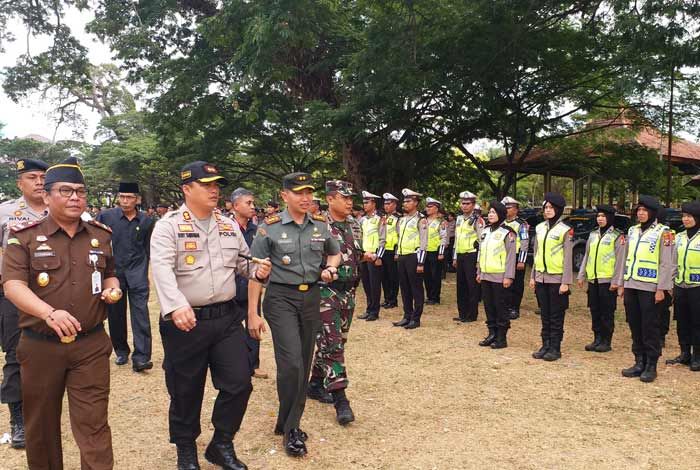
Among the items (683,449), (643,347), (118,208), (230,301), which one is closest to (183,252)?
(230,301)

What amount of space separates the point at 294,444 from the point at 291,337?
2.51ft

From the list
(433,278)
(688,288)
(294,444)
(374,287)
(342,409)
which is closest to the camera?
(294,444)

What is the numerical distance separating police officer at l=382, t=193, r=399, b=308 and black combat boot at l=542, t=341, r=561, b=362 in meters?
3.82

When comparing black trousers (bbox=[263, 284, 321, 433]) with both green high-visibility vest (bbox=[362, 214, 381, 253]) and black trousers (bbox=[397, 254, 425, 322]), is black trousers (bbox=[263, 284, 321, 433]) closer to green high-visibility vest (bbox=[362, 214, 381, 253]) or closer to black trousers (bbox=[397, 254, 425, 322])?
black trousers (bbox=[397, 254, 425, 322])

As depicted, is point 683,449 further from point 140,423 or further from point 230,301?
point 140,423

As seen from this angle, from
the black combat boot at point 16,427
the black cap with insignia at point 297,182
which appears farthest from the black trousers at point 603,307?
the black combat boot at point 16,427

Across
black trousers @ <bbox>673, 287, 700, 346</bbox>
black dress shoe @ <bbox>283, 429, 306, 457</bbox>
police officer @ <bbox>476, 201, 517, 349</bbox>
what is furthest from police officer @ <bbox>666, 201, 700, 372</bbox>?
black dress shoe @ <bbox>283, 429, 306, 457</bbox>

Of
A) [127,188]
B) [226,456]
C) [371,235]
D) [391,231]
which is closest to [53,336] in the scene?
[226,456]

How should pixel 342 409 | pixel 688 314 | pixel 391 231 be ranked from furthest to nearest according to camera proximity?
1. pixel 391 231
2. pixel 688 314
3. pixel 342 409

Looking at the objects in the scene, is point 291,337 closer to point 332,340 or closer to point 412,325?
point 332,340

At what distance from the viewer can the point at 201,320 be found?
11.1ft

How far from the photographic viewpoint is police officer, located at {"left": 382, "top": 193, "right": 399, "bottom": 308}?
9698 millimetres

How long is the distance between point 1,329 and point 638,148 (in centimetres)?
1643

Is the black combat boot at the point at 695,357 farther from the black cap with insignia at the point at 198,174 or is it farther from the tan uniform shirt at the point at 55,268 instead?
the tan uniform shirt at the point at 55,268
